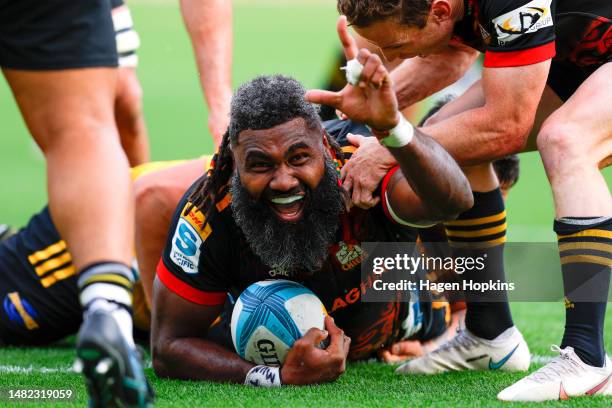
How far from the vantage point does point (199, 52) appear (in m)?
5.69

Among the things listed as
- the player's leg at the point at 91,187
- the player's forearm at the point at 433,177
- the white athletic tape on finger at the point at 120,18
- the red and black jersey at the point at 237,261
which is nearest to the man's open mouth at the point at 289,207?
the red and black jersey at the point at 237,261

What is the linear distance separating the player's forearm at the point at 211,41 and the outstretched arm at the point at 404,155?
5.11ft

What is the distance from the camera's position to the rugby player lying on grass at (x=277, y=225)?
4102 mm

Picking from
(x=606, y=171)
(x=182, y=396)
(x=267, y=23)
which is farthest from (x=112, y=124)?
(x=267, y=23)

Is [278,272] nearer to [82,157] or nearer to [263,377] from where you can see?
[263,377]

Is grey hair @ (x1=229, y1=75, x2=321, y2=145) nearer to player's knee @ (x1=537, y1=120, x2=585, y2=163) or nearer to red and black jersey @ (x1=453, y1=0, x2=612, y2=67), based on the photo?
red and black jersey @ (x1=453, y1=0, x2=612, y2=67)

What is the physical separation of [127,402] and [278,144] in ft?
4.64

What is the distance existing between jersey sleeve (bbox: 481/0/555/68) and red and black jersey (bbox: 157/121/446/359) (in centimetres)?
80

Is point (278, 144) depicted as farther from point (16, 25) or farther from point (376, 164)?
point (16, 25)

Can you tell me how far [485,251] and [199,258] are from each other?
1363 mm

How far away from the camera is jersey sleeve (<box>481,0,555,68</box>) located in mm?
4109

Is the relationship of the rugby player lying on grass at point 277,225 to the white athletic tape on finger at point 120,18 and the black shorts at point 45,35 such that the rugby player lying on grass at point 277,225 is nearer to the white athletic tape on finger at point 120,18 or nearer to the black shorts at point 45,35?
the black shorts at point 45,35

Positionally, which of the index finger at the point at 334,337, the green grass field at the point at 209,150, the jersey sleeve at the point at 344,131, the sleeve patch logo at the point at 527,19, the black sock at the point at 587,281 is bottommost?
the green grass field at the point at 209,150

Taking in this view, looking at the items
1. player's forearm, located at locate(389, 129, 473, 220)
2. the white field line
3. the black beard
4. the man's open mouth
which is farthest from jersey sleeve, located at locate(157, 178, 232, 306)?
player's forearm, located at locate(389, 129, 473, 220)
